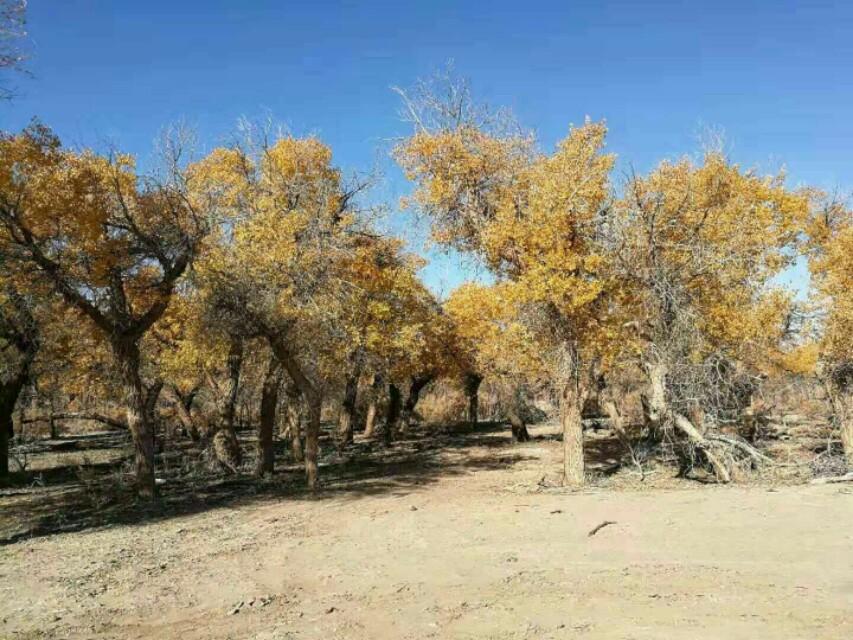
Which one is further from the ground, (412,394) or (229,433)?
(412,394)

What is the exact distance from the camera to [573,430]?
52.1ft

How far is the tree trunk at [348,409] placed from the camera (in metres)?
24.3

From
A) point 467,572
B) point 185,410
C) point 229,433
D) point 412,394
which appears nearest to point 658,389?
point 467,572

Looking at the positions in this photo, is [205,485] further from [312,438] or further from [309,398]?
[309,398]

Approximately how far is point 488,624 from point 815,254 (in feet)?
63.6

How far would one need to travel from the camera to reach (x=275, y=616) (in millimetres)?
7230

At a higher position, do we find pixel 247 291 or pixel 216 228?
pixel 216 228

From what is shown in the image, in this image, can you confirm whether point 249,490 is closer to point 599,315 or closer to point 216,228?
point 216,228

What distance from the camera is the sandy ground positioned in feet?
21.2

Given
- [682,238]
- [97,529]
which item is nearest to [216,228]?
[97,529]

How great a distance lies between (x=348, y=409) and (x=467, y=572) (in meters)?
18.9

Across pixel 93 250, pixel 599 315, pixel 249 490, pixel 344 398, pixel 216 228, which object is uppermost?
pixel 216 228

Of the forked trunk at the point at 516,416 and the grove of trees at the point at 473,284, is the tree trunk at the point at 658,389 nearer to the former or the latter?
the grove of trees at the point at 473,284

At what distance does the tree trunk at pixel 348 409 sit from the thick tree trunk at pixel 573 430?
8.83 metres
